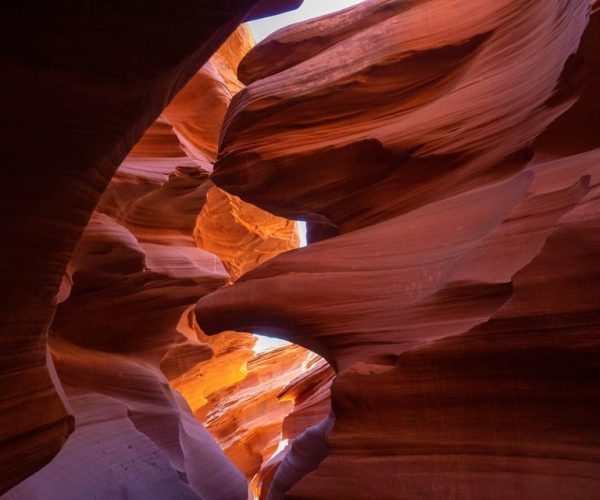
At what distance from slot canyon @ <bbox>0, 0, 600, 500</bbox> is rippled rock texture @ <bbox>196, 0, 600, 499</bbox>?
0.02 m

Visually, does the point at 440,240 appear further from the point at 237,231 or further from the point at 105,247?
the point at 237,231

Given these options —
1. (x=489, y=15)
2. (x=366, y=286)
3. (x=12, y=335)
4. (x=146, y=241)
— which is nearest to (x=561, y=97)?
(x=489, y=15)

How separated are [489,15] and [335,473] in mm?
4092

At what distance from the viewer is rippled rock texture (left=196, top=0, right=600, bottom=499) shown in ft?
8.70

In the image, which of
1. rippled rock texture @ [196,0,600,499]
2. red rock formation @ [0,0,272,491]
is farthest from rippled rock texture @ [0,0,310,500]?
rippled rock texture @ [196,0,600,499]

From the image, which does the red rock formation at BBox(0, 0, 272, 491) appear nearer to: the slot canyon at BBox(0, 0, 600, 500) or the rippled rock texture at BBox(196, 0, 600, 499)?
the slot canyon at BBox(0, 0, 600, 500)

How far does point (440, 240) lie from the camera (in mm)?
3623

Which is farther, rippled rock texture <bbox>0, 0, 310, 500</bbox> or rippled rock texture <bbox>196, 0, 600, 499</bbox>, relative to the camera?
rippled rock texture <bbox>196, 0, 600, 499</bbox>

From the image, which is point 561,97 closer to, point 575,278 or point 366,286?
point 575,278

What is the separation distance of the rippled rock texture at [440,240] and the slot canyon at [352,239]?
0.02 m

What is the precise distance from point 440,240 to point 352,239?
0.77 metres

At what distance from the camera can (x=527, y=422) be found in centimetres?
269

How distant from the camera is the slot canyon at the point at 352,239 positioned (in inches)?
89.9

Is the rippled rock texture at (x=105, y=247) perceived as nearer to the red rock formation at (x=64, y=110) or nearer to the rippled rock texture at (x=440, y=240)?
the red rock formation at (x=64, y=110)
